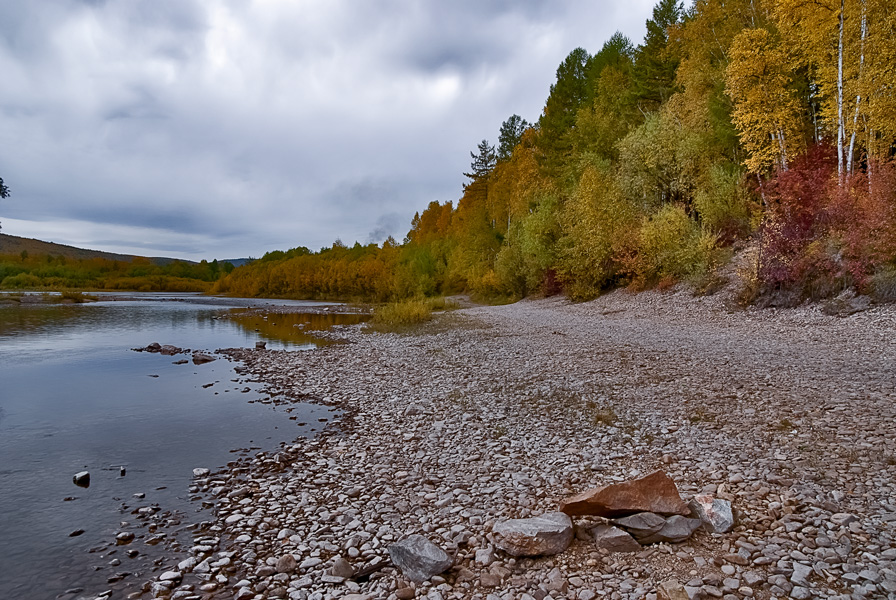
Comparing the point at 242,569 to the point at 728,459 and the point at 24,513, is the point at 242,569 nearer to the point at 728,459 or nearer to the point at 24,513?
the point at 24,513

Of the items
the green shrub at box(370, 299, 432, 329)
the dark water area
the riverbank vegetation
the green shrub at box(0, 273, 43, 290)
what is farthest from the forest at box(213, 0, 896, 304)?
the riverbank vegetation

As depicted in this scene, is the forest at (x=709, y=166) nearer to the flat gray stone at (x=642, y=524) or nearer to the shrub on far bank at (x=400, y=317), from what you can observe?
the shrub on far bank at (x=400, y=317)

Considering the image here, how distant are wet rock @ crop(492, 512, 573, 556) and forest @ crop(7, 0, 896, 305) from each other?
17495mm

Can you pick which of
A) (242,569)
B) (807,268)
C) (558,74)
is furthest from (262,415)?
(558,74)

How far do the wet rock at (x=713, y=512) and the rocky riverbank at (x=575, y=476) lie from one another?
87 millimetres

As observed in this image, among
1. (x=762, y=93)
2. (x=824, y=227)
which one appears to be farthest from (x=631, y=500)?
(x=762, y=93)

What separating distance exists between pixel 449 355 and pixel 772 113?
18.6m

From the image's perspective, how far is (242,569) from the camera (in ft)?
15.1

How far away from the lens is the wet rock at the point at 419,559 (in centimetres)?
423

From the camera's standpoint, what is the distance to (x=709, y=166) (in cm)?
2900

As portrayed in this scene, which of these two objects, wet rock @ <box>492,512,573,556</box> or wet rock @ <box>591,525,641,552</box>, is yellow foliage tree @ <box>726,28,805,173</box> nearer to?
wet rock @ <box>591,525,641,552</box>

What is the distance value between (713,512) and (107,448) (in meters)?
9.64

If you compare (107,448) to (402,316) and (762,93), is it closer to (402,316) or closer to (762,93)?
(402,316)

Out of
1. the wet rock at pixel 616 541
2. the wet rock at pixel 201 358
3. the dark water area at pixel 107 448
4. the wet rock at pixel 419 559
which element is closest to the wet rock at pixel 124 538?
the dark water area at pixel 107 448
